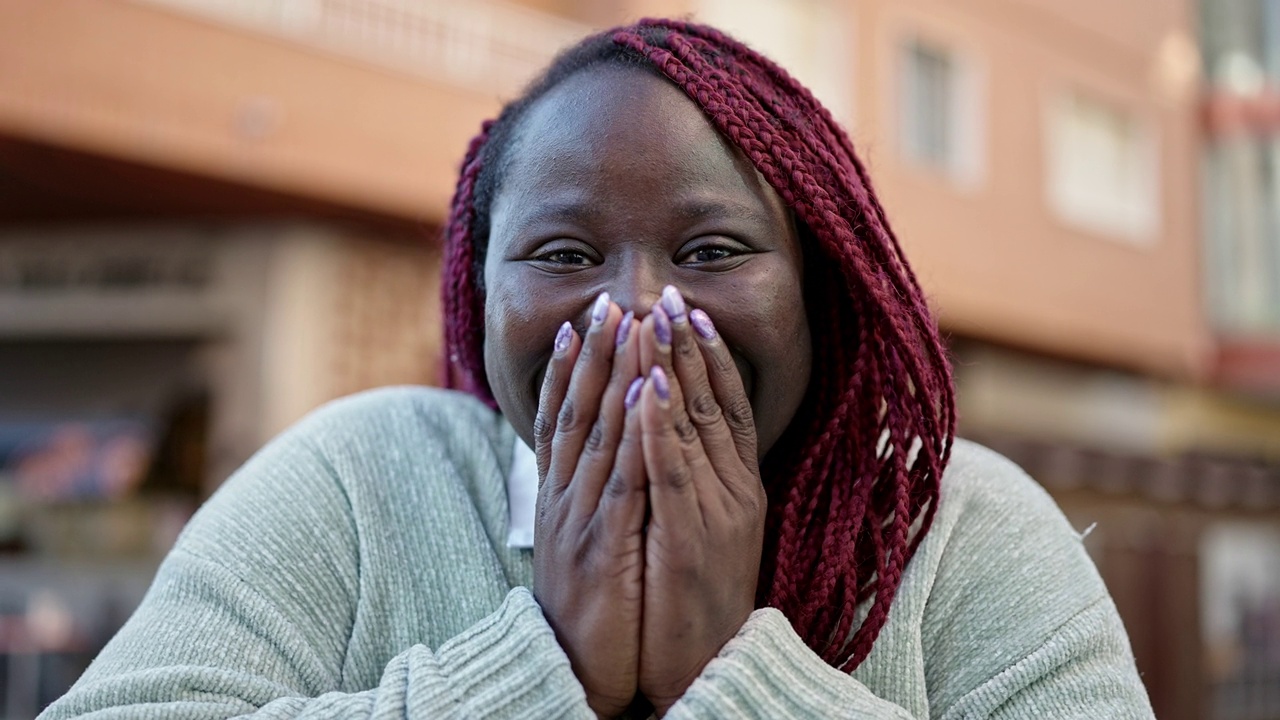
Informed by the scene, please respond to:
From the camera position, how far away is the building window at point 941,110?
12.4 metres

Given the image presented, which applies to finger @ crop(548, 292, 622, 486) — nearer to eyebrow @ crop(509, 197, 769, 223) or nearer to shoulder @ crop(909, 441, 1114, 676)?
eyebrow @ crop(509, 197, 769, 223)

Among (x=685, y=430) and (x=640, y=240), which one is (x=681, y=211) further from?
(x=685, y=430)

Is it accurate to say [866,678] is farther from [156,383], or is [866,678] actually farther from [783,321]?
[156,383]

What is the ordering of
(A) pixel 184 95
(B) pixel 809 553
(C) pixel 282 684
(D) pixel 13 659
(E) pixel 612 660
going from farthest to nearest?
(D) pixel 13 659
(A) pixel 184 95
(B) pixel 809 553
(C) pixel 282 684
(E) pixel 612 660

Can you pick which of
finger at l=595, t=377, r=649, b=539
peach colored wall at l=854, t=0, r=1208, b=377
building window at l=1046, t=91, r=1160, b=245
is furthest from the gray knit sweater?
building window at l=1046, t=91, r=1160, b=245

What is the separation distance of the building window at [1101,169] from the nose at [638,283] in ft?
41.1

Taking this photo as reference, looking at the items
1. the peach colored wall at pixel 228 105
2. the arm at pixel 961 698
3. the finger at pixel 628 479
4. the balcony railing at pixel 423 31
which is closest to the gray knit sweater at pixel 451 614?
the arm at pixel 961 698

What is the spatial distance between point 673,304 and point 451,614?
0.63 m

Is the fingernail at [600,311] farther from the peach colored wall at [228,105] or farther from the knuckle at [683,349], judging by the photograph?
the peach colored wall at [228,105]

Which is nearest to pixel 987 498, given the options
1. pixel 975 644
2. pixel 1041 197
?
pixel 975 644

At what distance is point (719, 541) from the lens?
1717 mm

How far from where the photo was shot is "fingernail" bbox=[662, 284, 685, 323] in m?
1.72

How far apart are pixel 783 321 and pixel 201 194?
6729mm

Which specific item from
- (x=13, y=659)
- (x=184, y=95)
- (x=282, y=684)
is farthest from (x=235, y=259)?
(x=282, y=684)
